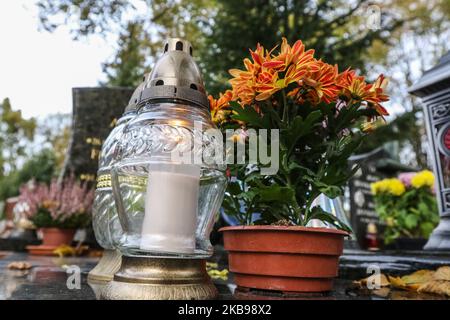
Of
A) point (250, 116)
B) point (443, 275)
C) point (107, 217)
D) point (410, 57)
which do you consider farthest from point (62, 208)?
point (410, 57)

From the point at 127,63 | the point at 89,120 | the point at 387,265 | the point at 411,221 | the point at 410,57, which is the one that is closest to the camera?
the point at 387,265

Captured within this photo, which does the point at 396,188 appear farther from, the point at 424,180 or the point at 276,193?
the point at 276,193

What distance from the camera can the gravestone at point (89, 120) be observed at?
4883mm

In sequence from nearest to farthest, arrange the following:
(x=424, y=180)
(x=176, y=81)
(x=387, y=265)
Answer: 1. (x=176, y=81)
2. (x=387, y=265)
3. (x=424, y=180)

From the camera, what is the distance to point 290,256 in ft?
4.09

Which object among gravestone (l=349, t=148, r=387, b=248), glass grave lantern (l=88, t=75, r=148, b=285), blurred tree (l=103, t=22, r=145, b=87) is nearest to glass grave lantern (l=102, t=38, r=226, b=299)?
glass grave lantern (l=88, t=75, r=148, b=285)

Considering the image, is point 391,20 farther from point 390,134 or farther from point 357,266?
point 357,266

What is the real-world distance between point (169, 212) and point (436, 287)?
1.08 meters

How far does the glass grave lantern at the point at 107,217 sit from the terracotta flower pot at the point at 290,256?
27.0 inches

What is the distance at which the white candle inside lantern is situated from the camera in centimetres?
112

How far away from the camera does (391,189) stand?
17.5ft

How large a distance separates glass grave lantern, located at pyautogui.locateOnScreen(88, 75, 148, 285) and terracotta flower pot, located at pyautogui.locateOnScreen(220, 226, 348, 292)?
0.69 meters
